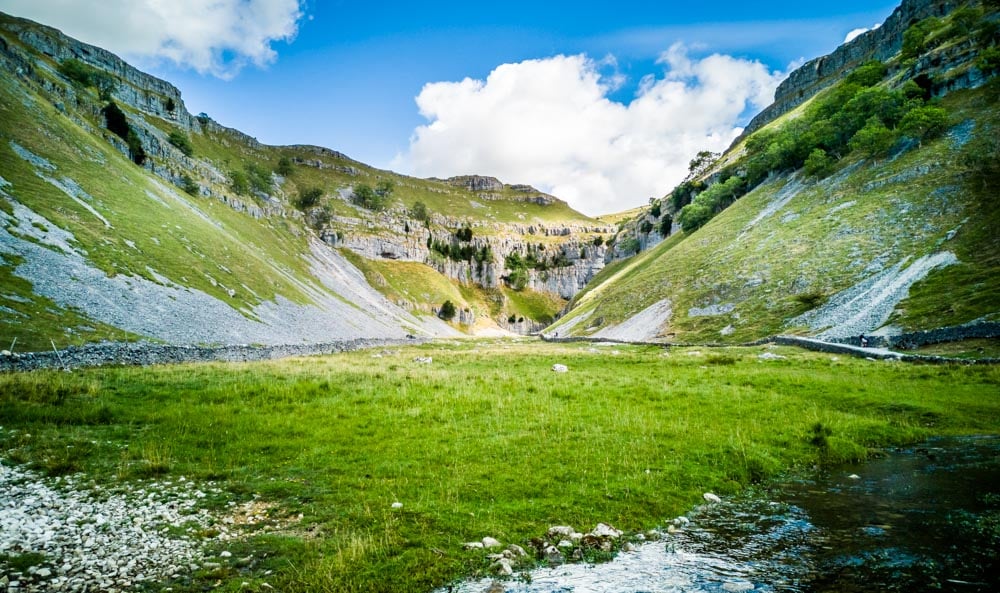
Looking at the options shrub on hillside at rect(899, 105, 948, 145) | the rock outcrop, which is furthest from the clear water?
the rock outcrop

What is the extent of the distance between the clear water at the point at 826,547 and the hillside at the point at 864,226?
34.2 m

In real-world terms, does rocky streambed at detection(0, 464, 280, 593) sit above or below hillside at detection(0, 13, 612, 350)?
below

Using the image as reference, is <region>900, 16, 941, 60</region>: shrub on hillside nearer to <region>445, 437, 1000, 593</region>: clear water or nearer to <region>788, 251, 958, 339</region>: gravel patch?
<region>788, 251, 958, 339</region>: gravel patch

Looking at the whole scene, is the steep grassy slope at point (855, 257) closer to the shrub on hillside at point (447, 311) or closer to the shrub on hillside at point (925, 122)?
the shrub on hillside at point (925, 122)

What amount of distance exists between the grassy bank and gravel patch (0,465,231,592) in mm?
785

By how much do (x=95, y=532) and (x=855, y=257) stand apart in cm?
7065

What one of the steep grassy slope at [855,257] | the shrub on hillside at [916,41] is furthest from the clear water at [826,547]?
the shrub on hillside at [916,41]

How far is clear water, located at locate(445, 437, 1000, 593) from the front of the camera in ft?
23.3

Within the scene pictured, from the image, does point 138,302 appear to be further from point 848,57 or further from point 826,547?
point 848,57

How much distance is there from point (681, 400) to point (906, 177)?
6847cm

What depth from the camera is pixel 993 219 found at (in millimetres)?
45656

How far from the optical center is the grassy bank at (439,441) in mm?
8836

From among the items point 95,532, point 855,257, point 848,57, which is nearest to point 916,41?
point 855,257

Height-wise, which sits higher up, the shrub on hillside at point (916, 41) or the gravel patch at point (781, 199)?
the shrub on hillside at point (916, 41)
